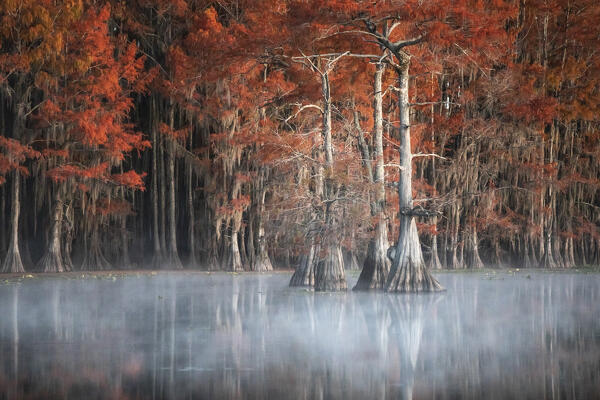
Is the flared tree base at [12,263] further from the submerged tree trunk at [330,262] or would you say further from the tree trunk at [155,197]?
the submerged tree trunk at [330,262]

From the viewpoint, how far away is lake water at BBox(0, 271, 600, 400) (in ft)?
26.2

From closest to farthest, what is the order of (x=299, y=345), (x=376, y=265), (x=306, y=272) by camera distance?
1. (x=299, y=345)
2. (x=376, y=265)
3. (x=306, y=272)

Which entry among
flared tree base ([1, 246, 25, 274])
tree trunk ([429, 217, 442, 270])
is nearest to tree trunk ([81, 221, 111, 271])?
flared tree base ([1, 246, 25, 274])

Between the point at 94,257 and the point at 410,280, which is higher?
the point at 94,257

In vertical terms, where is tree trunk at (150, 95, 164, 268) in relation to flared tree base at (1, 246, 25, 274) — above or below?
above

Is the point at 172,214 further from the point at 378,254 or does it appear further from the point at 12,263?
the point at 378,254

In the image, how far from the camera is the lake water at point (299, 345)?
8.00 m

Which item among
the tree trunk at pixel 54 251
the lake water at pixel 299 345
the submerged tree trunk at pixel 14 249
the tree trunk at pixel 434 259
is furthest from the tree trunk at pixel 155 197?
the lake water at pixel 299 345

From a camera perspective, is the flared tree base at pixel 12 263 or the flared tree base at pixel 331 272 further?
the flared tree base at pixel 12 263

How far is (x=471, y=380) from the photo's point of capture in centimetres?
836

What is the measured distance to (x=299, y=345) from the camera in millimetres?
10922

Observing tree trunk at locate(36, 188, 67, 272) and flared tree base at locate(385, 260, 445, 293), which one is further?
tree trunk at locate(36, 188, 67, 272)

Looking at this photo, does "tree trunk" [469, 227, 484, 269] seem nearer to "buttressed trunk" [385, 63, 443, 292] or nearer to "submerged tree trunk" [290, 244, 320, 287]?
"submerged tree trunk" [290, 244, 320, 287]

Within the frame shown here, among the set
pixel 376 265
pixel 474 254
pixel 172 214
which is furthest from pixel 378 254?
pixel 172 214
